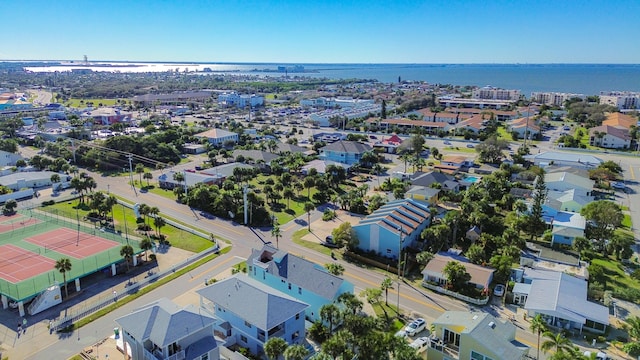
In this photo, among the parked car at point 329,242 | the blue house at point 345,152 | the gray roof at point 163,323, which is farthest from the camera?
the blue house at point 345,152

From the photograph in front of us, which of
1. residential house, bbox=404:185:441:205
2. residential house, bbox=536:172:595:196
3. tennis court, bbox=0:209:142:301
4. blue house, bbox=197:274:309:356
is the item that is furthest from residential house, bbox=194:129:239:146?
blue house, bbox=197:274:309:356

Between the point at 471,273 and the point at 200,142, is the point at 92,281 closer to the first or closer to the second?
the point at 471,273

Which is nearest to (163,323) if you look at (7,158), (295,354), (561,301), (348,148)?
(295,354)

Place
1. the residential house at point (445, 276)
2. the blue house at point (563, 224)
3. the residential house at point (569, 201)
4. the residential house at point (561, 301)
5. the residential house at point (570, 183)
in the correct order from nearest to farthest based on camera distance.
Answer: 1. the residential house at point (561, 301)
2. the residential house at point (445, 276)
3. the blue house at point (563, 224)
4. the residential house at point (569, 201)
5. the residential house at point (570, 183)

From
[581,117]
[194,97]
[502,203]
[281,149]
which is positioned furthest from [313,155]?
[194,97]

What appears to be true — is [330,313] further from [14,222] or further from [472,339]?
→ [14,222]

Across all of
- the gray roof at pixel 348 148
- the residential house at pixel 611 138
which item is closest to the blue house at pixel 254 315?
the gray roof at pixel 348 148

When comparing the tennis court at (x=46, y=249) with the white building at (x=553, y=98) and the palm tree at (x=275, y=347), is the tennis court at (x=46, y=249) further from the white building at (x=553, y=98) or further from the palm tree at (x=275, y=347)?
the white building at (x=553, y=98)
